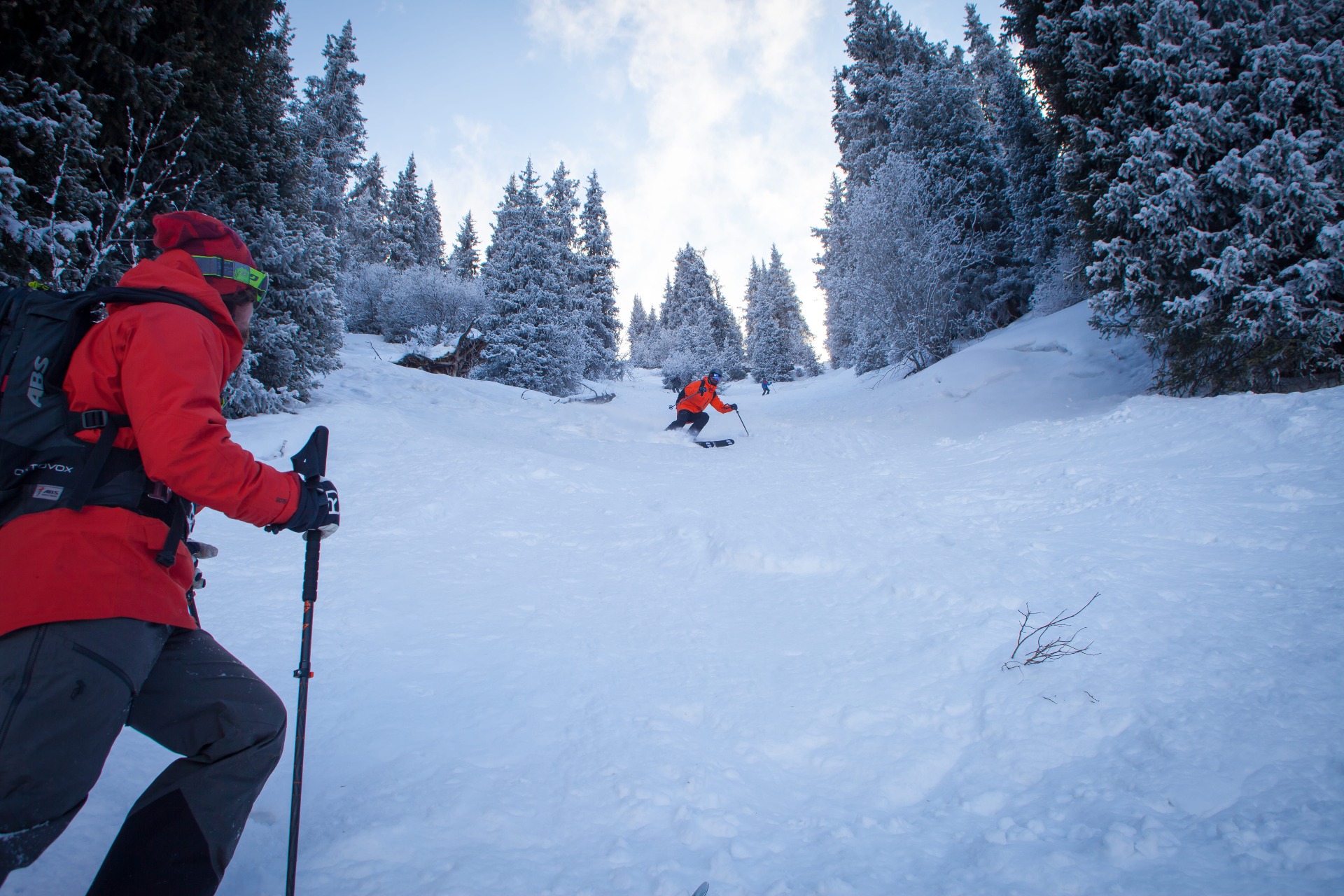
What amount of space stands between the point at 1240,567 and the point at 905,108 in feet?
70.4

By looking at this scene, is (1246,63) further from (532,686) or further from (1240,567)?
(532,686)

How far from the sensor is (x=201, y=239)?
75.7 inches

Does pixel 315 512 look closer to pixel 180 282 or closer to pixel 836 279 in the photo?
pixel 180 282

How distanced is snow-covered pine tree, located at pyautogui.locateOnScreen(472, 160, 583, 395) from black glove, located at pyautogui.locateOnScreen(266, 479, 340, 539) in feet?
57.7

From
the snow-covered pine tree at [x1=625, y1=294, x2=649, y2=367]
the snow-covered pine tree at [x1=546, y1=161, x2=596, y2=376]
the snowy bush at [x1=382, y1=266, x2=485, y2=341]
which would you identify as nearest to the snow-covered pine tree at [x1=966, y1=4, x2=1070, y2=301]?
the snow-covered pine tree at [x1=546, y1=161, x2=596, y2=376]

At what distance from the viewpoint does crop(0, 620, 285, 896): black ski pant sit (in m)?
1.35

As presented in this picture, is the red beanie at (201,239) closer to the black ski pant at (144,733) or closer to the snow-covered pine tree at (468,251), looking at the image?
the black ski pant at (144,733)

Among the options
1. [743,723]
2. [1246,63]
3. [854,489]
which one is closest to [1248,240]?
[1246,63]

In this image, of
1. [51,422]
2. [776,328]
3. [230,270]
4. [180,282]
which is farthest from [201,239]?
[776,328]

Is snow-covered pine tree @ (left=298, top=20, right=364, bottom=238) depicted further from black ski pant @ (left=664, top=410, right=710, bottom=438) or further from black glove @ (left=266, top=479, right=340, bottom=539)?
black glove @ (left=266, top=479, right=340, bottom=539)

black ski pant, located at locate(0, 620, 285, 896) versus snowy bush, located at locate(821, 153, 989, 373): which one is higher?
snowy bush, located at locate(821, 153, 989, 373)

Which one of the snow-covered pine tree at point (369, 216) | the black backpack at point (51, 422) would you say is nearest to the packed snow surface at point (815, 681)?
the black backpack at point (51, 422)

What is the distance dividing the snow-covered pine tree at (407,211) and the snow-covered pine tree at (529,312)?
21.0 meters

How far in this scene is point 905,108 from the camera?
20453 millimetres
